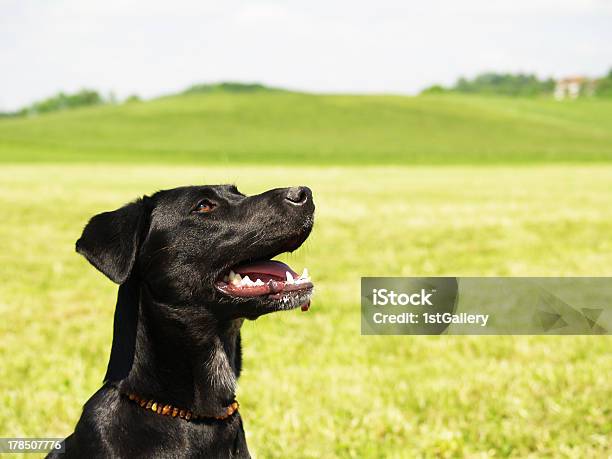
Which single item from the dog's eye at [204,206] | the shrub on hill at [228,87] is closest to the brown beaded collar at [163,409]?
the dog's eye at [204,206]

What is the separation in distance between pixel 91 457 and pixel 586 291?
875cm

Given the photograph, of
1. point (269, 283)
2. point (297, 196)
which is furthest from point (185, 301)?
point (297, 196)

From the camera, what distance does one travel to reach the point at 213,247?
14.5 ft

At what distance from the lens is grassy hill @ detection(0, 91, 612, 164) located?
221ft

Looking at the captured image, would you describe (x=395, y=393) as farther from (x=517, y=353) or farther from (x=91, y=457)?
(x=91, y=457)

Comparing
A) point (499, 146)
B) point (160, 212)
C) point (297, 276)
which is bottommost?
point (499, 146)

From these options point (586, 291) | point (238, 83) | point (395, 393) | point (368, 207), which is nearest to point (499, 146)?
point (368, 207)

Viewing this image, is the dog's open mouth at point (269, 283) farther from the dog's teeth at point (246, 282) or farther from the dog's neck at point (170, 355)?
the dog's neck at point (170, 355)

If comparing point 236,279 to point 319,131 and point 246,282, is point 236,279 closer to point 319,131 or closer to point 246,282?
point 246,282

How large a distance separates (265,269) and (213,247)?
0.35 meters

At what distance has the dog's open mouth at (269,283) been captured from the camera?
422cm

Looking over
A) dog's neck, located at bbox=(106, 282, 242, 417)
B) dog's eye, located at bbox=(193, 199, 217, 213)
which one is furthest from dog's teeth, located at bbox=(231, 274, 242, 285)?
dog's eye, located at bbox=(193, 199, 217, 213)

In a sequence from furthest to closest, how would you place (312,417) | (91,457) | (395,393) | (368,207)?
1. (368,207)
2. (395,393)
3. (312,417)
4. (91,457)

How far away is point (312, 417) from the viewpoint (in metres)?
6.25
